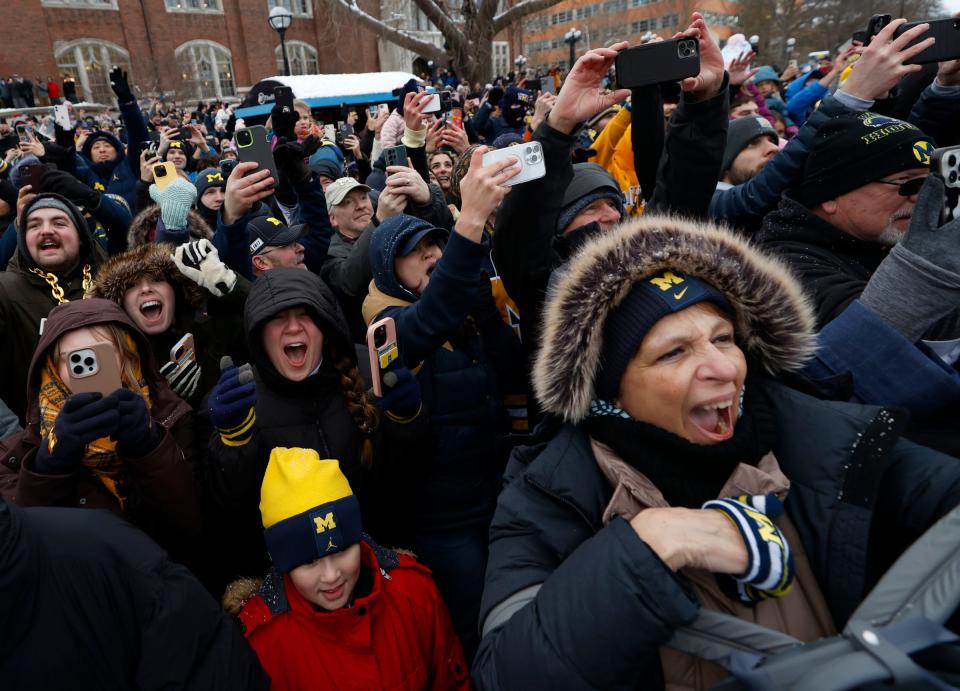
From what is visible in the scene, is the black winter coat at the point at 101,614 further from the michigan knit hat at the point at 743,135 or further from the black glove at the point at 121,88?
the black glove at the point at 121,88

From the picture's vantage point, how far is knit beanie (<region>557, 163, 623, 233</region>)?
7.77 ft

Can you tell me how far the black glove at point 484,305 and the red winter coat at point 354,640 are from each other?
1130 mm

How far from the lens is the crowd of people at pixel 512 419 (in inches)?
44.3

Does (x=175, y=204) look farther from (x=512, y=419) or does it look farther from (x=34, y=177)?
(x=512, y=419)

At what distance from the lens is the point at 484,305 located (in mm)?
2547

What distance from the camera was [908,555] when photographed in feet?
2.62

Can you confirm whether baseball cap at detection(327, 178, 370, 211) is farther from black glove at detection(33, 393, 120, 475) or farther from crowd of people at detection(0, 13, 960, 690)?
black glove at detection(33, 393, 120, 475)

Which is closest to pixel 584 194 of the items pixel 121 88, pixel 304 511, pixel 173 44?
pixel 304 511

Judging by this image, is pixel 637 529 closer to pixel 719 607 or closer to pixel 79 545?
pixel 719 607

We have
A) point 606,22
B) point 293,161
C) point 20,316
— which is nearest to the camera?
point 20,316

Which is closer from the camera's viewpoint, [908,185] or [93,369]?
[93,369]

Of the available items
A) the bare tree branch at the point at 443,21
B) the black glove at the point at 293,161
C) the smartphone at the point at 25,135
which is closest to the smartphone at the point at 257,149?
the black glove at the point at 293,161

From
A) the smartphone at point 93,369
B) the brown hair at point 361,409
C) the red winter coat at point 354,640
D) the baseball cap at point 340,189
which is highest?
the baseball cap at point 340,189

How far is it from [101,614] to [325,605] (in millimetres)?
621
